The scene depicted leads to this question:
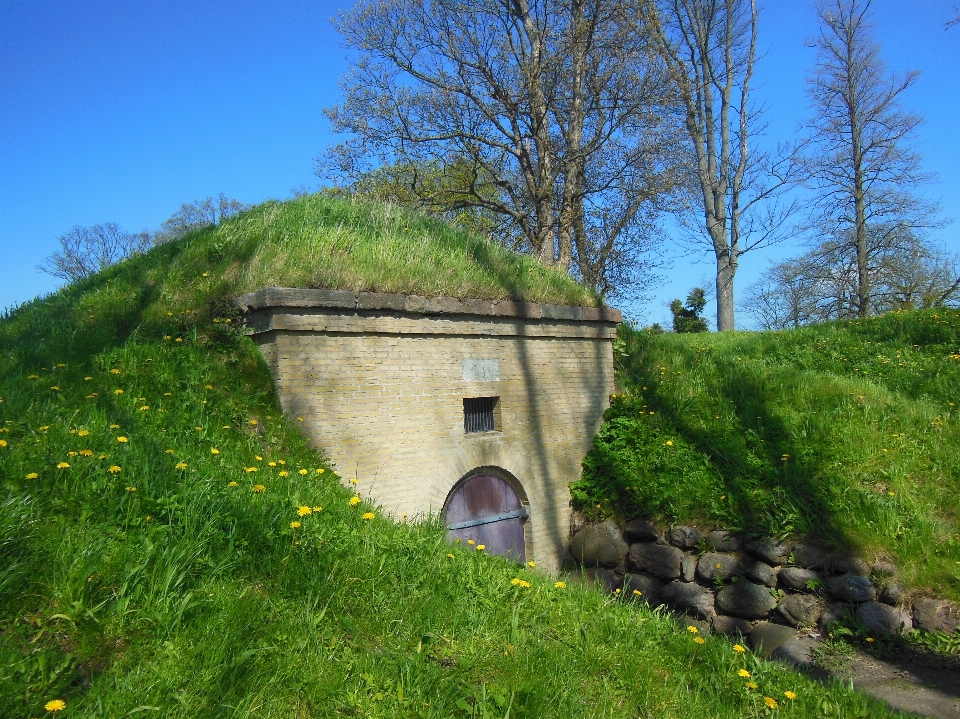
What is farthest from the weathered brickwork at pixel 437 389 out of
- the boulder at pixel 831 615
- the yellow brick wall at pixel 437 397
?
the boulder at pixel 831 615

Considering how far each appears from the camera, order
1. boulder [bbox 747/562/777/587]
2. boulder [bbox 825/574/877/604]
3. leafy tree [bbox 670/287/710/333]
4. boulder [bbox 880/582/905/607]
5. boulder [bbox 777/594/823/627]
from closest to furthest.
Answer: boulder [bbox 880/582/905/607], boulder [bbox 825/574/877/604], boulder [bbox 777/594/823/627], boulder [bbox 747/562/777/587], leafy tree [bbox 670/287/710/333]

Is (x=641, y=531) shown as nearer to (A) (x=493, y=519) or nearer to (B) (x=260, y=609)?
(A) (x=493, y=519)

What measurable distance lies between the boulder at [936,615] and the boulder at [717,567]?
1.88 meters

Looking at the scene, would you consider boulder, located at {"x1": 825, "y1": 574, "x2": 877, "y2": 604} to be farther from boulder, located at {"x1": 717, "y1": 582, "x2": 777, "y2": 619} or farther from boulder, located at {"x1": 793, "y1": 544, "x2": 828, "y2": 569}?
boulder, located at {"x1": 717, "y1": 582, "x2": 777, "y2": 619}

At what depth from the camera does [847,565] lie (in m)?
7.27

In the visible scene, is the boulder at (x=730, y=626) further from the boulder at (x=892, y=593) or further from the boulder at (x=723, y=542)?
the boulder at (x=892, y=593)

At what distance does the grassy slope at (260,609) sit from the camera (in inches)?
119

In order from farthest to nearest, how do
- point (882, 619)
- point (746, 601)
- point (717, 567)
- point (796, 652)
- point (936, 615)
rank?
point (717, 567)
point (746, 601)
point (796, 652)
point (882, 619)
point (936, 615)

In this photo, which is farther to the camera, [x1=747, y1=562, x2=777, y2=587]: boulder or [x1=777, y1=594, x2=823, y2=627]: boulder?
[x1=747, y1=562, x2=777, y2=587]: boulder

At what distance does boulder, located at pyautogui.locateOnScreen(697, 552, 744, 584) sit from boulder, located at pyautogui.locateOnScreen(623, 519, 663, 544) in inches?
29.0

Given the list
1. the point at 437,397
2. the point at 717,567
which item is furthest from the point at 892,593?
the point at 437,397

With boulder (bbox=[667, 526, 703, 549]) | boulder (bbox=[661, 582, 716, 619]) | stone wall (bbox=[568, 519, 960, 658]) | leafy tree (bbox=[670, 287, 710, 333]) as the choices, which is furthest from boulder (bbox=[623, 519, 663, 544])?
leafy tree (bbox=[670, 287, 710, 333])

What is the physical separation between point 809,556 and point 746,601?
0.90 m

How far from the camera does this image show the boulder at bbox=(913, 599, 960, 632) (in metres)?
6.51
